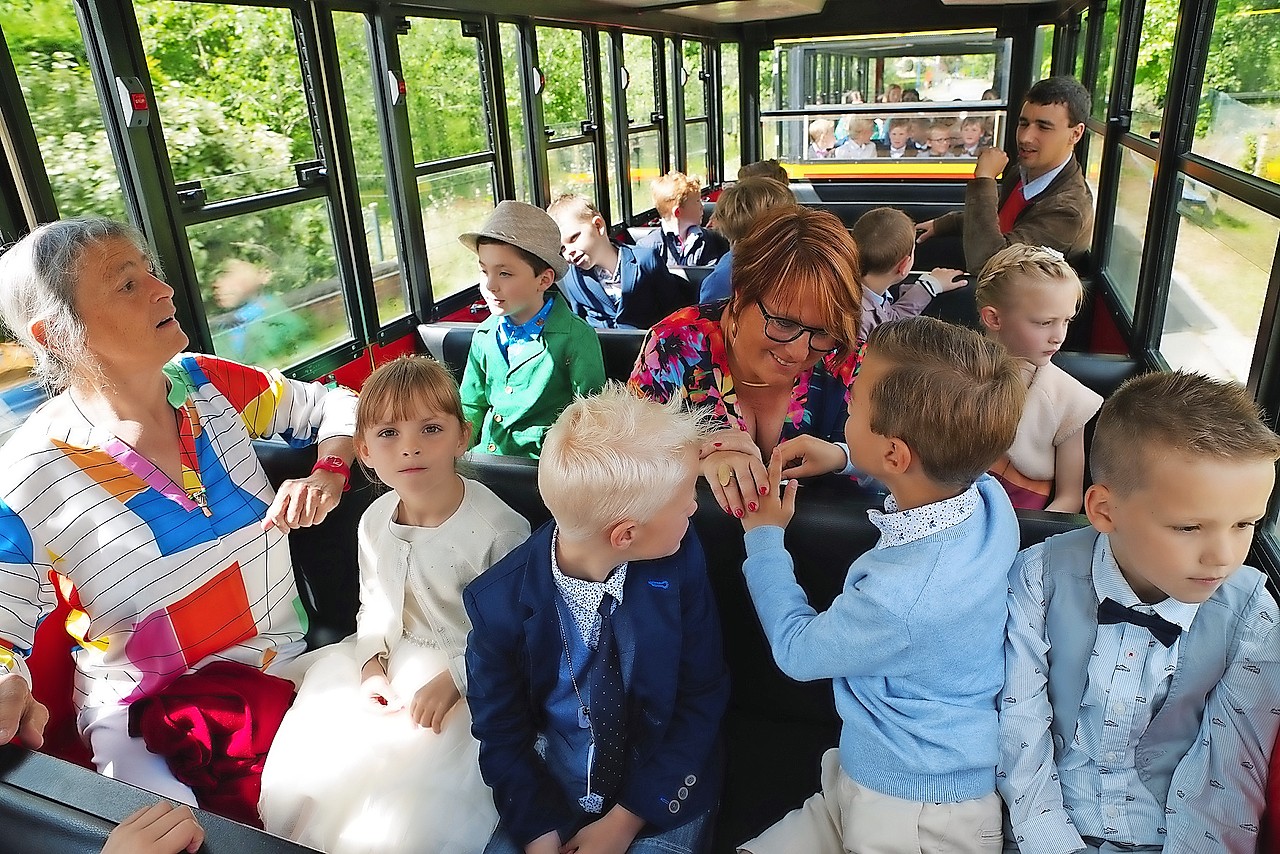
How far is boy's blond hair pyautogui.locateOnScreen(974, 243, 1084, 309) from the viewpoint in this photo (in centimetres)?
192

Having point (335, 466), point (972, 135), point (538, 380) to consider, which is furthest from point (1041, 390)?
point (972, 135)

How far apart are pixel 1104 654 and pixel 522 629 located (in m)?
0.86

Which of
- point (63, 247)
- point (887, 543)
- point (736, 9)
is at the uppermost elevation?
point (736, 9)

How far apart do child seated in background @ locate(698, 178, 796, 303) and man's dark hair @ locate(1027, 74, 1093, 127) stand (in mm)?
1026

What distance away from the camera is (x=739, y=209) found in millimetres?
3072

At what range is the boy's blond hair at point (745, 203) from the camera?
9.98 ft

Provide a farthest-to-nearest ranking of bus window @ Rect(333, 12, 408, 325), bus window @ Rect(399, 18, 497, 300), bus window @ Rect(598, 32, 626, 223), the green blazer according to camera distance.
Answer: bus window @ Rect(598, 32, 626, 223) < bus window @ Rect(399, 18, 497, 300) < bus window @ Rect(333, 12, 408, 325) < the green blazer

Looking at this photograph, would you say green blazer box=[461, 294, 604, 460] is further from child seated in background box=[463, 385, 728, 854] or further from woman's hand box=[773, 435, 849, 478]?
child seated in background box=[463, 385, 728, 854]

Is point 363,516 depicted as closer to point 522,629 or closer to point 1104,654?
point 522,629

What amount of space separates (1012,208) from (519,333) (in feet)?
7.67

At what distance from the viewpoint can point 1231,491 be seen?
1.02 meters

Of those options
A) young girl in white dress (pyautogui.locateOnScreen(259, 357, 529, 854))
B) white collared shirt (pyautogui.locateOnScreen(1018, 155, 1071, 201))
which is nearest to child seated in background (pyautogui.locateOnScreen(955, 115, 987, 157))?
white collared shirt (pyautogui.locateOnScreen(1018, 155, 1071, 201))

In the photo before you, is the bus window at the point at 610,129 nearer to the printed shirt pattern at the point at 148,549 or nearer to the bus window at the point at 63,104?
the bus window at the point at 63,104

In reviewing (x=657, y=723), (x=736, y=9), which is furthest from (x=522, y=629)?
(x=736, y=9)
